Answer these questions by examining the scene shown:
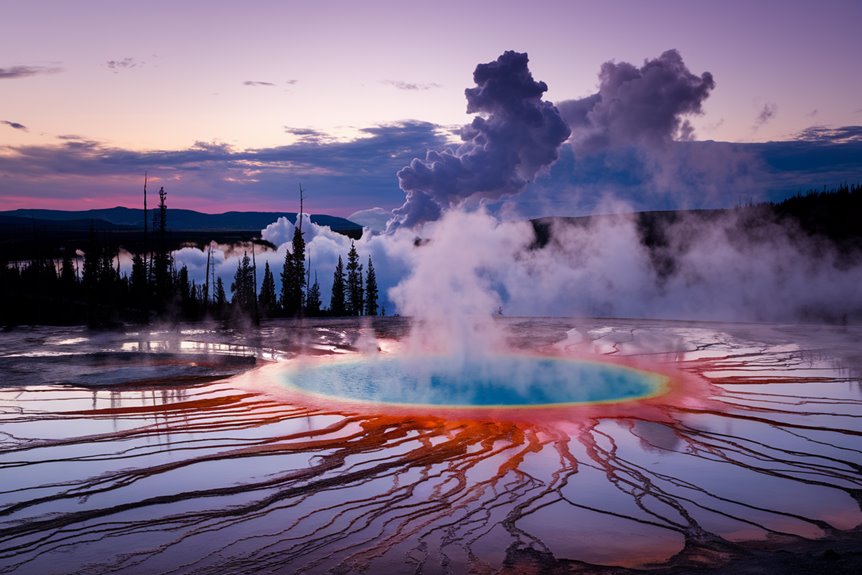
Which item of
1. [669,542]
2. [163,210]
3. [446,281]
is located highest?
[163,210]

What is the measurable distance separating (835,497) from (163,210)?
44.0 meters

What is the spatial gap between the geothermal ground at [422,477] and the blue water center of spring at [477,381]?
0.44 meters

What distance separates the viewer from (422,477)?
9.06m

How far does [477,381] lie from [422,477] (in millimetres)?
8167

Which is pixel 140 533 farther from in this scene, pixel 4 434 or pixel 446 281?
pixel 446 281

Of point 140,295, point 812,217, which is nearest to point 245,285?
point 140,295

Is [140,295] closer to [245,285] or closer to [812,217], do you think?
[245,285]

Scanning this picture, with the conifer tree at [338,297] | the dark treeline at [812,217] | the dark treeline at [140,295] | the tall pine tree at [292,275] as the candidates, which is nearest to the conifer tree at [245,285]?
the dark treeline at [140,295]

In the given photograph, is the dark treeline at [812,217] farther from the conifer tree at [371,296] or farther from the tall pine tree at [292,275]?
the tall pine tree at [292,275]

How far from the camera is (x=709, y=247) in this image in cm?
7544

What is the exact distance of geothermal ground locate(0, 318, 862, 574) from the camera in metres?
6.66

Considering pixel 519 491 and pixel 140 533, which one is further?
pixel 519 491

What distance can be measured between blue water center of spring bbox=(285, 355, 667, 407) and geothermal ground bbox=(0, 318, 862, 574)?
1.44 ft

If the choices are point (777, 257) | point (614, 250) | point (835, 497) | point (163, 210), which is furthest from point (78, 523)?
point (614, 250)
